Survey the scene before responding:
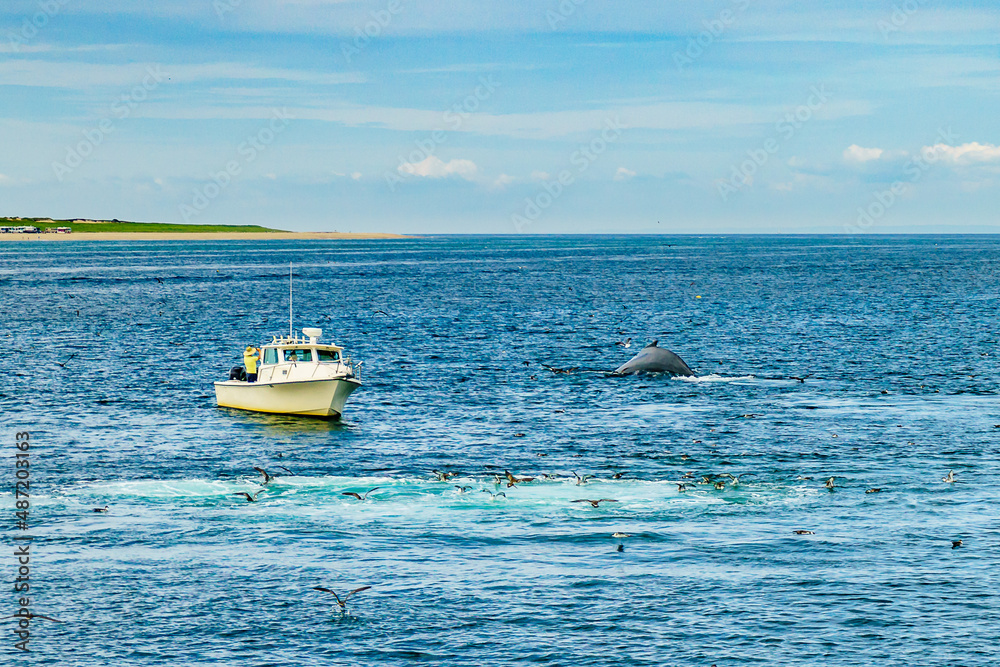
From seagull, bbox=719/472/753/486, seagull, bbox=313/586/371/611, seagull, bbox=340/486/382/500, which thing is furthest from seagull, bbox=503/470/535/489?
seagull, bbox=313/586/371/611

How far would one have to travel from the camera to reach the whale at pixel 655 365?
2514 inches

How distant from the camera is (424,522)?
32.4m

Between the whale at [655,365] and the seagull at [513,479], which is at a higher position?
the whale at [655,365]

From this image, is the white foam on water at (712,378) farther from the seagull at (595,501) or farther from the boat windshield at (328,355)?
the seagull at (595,501)

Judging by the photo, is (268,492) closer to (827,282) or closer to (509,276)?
(827,282)

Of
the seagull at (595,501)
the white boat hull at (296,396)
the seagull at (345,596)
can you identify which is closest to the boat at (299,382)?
the white boat hull at (296,396)

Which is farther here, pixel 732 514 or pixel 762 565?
pixel 732 514

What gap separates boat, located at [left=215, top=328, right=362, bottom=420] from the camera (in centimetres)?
4969

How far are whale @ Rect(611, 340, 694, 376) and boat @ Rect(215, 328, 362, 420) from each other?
63.0ft

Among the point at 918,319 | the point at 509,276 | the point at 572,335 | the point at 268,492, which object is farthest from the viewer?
the point at 509,276

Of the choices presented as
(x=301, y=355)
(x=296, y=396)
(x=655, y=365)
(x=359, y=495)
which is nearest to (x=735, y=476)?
(x=359, y=495)

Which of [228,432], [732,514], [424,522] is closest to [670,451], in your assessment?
[732,514]

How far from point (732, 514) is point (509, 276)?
6514 inches

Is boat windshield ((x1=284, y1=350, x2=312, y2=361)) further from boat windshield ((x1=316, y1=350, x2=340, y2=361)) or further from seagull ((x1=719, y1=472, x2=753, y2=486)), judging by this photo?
seagull ((x1=719, y1=472, x2=753, y2=486))
